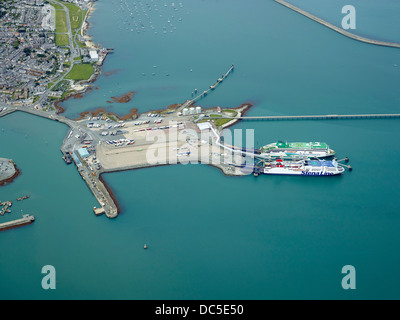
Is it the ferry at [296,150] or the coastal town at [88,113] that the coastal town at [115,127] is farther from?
the ferry at [296,150]

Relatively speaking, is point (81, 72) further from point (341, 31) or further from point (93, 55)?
point (341, 31)

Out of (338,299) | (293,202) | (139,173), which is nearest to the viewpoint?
(338,299)

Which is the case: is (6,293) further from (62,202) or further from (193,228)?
(193,228)

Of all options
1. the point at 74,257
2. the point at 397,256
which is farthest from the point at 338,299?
the point at 74,257

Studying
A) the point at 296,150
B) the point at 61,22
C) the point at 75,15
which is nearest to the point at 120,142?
the point at 296,150

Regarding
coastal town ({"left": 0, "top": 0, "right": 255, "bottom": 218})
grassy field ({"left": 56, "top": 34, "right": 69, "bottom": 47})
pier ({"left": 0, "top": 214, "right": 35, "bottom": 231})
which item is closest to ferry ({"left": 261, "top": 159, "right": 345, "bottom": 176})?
coastal town ({"left": 0, "top": 0, "right": 255, "bottom": 218})

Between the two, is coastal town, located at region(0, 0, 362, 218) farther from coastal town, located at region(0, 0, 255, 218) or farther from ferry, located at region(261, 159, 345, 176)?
ferry, located at region(261, 159, 345, 176)
